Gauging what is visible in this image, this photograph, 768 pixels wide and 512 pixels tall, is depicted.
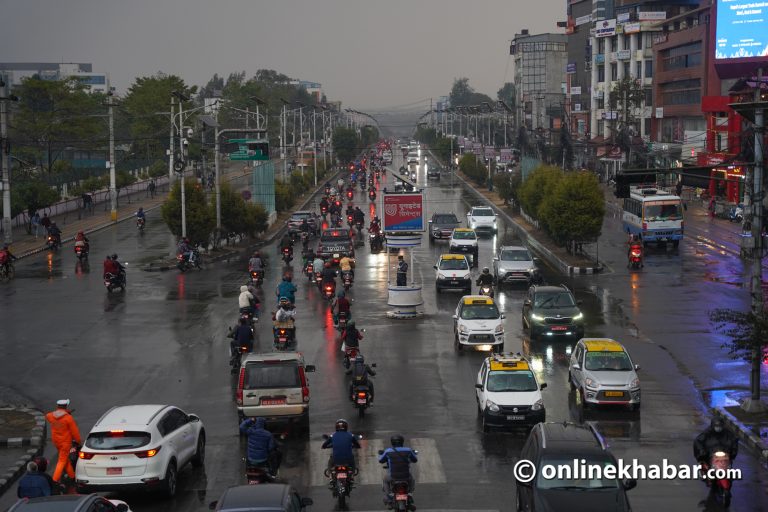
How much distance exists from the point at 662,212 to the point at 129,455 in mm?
44433

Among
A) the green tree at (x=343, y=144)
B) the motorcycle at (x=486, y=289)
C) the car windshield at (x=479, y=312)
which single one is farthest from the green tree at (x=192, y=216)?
the green tree at (x=343, y=144)

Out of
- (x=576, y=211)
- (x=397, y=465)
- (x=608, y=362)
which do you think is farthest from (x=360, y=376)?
(x=576, y=211)

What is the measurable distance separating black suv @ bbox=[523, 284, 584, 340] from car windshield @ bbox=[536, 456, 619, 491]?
667 inches

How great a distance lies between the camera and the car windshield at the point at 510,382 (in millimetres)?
21406

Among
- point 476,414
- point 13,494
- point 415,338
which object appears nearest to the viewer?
point 13,494

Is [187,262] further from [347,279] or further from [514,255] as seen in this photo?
[514,255]

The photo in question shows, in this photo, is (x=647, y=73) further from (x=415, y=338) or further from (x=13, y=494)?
(x=13, y=494)

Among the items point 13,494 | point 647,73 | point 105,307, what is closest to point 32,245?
point 105,307

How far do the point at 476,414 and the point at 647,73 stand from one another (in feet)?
366

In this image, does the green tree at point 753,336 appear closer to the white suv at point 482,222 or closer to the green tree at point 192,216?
the green tree at point 192,216

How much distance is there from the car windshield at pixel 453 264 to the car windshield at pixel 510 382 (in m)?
19.9

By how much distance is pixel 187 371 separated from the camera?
2744 centimetres

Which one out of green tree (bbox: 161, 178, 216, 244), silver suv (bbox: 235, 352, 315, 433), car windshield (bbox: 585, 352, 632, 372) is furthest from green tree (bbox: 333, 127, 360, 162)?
silver suv (bbox: 235, 352, 315, 433)

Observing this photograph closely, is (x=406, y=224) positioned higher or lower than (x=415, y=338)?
higher
